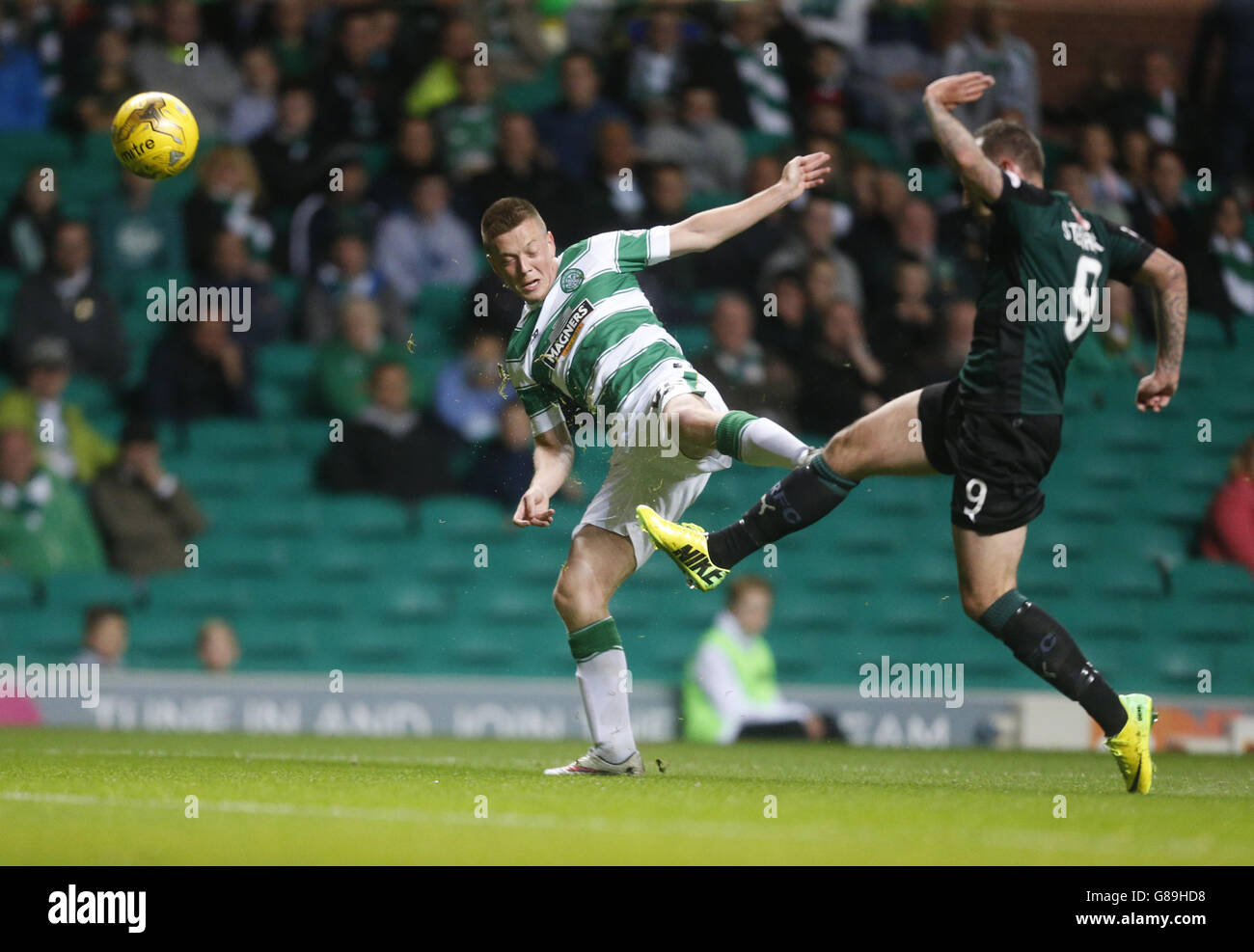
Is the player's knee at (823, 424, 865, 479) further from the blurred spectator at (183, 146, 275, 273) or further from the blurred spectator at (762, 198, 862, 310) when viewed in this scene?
the blurred spectator at (183, 146, 275, 273)

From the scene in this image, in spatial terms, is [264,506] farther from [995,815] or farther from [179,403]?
[995,815]

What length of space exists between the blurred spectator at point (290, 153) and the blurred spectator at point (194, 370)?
1.06 meters

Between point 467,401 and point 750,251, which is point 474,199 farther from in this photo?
point 750,251

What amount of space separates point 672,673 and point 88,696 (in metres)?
3.54

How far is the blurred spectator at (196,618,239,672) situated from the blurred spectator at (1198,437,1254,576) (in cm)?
635

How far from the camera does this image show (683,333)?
9672mm

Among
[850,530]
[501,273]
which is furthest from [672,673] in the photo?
[501,273]

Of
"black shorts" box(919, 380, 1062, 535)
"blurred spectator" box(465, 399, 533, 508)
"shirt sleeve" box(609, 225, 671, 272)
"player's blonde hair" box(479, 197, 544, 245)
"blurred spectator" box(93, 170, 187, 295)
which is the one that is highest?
"blurred spectator" box(93, 170, 187, 295)

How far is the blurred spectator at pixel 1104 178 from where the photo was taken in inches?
442

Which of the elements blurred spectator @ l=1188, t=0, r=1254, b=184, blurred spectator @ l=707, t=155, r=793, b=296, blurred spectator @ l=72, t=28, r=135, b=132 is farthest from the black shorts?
blurred spectator @ l=72, t=28, r=135, b=132

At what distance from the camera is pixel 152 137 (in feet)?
23.4

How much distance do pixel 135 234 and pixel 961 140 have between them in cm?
788

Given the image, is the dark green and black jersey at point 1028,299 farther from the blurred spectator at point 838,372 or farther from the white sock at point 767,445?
the blurred spectator at point 838,372

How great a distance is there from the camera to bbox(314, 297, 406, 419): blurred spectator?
432 inches
